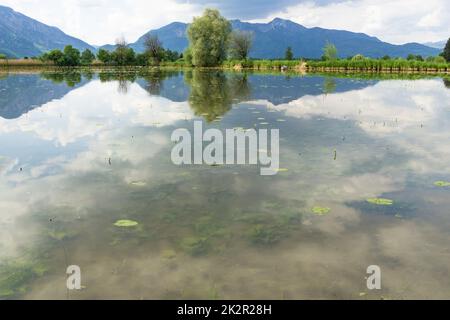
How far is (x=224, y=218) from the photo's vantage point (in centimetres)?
761

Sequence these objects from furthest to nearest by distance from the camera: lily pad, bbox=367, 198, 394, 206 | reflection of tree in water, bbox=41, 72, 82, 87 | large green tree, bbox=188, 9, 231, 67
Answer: large green tree, bbox=188, 9, 231, 67 < reflection of tree in water, bbox=41, 72, 82, 87 < lily pad, bbox=367, 198, 394, 206

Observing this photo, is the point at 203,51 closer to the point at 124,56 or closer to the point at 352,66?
the point at 352,66

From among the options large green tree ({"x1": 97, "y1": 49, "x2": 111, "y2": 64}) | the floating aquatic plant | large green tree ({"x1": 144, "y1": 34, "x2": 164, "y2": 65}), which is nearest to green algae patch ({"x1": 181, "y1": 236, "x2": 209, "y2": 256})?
the floating aquatic plant

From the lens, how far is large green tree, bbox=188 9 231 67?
87188 mm

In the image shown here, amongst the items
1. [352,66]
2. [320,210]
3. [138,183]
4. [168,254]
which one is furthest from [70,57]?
[168,254]

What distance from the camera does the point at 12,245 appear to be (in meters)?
6.59

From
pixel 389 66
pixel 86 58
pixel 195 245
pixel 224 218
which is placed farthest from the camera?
pixel 86 58

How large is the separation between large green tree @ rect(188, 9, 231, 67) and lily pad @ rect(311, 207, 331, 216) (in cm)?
8402

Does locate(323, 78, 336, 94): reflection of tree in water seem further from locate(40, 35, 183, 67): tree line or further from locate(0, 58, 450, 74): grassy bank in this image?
locate(40, 35, 183, 67): tree line

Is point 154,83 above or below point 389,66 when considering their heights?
below

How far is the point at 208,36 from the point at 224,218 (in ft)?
282

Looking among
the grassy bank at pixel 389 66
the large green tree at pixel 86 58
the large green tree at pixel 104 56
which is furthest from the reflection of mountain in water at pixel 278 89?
the large green tree at pixel 86 58

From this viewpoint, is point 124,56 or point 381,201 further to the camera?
point 124,56

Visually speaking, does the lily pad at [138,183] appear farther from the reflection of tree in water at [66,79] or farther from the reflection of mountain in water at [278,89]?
the reflection of tree in water at [66,79]
